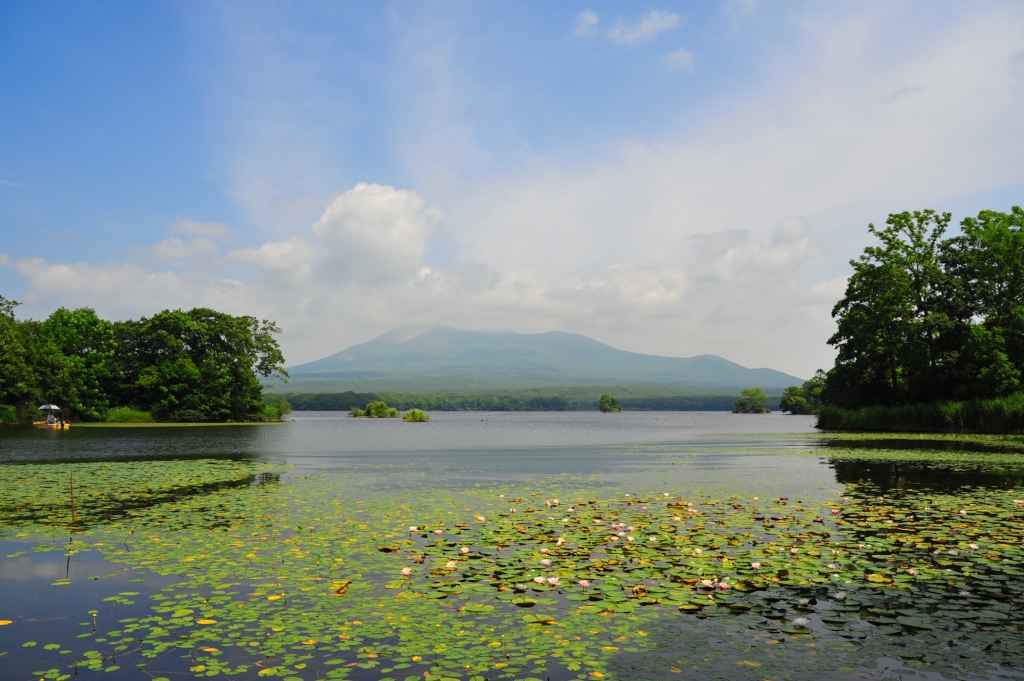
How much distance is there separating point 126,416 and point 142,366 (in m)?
8.54

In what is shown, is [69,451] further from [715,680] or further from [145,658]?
[715,680]

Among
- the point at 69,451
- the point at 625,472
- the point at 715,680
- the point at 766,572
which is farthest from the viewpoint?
the point at 69,451

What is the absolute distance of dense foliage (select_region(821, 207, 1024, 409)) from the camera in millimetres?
48219

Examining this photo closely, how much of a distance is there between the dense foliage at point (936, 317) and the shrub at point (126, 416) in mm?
78976

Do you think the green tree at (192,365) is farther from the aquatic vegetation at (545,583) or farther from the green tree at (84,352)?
the aquatic vegetation at (545,583)

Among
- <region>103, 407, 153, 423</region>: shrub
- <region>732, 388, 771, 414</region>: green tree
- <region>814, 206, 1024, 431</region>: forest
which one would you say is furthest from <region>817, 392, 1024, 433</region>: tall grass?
<region>732, 388, 771, 414</region>: green tree

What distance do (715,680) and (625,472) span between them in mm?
18746

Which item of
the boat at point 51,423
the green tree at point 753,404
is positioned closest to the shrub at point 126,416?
the boat at point 51,423

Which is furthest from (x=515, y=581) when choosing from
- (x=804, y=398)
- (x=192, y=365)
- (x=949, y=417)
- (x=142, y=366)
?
(x=804, y=398)

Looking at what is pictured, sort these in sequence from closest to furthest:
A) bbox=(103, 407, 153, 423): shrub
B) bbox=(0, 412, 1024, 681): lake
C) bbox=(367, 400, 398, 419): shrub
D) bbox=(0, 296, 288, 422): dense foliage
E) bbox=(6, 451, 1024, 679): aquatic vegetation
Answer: bbox=(0, 412, 1024, 681): lake → bbox=(6, 451, 1024, 679): aquatic vegetation → bbox=(0, 296, 288, 422): dense foliage → bbox=(103, 407, 153, 423): shrub → bbox=(367, 400, 398, 419): shrub

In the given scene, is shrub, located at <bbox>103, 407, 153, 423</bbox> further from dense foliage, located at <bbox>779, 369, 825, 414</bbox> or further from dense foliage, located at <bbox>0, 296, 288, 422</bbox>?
dense foliage, located at <bbox>779, 369, 825, 414</bbox>

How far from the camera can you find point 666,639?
6.39 metres

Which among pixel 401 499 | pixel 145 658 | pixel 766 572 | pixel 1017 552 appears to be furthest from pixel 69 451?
pixel 1017 552

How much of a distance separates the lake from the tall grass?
28.9 meters
